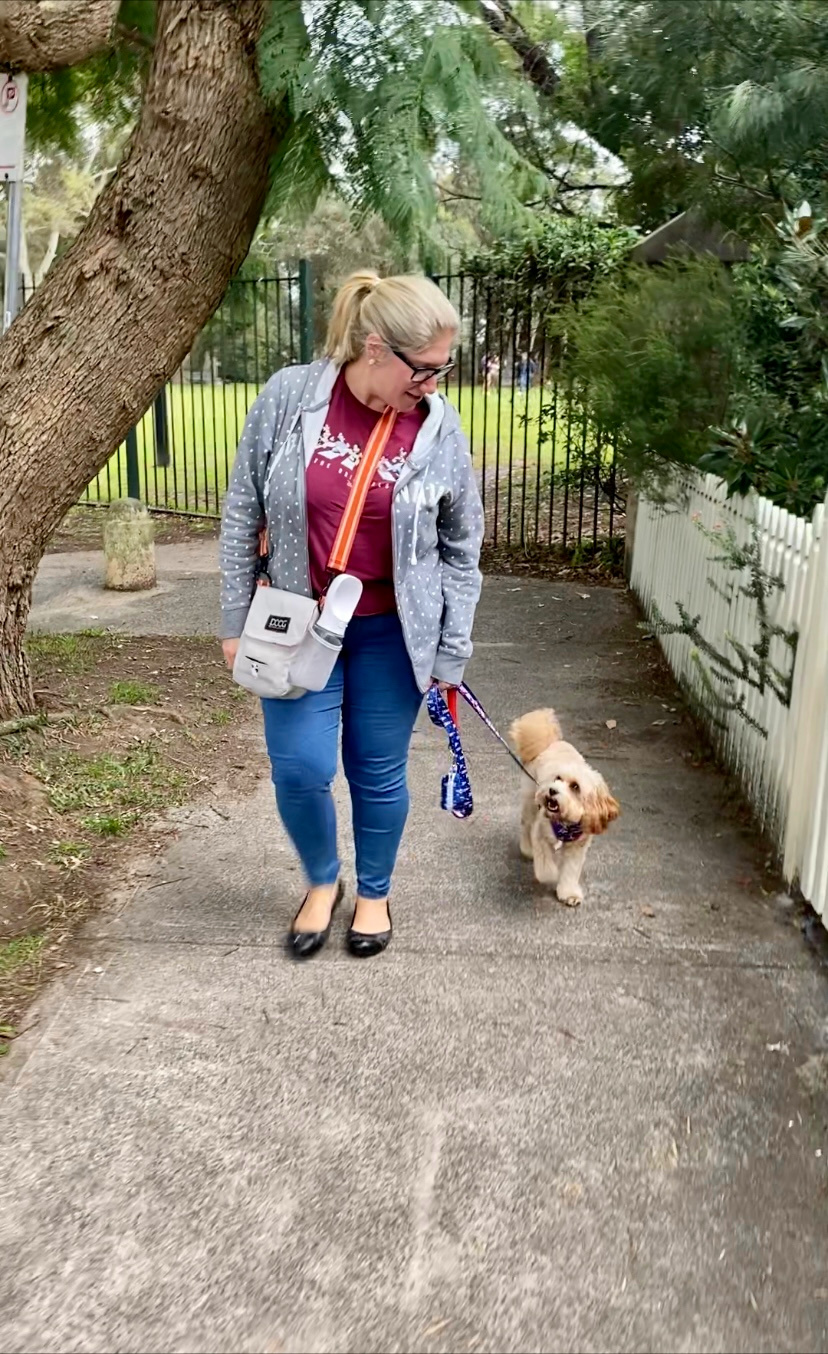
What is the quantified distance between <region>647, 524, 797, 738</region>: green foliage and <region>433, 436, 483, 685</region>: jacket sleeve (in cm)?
128

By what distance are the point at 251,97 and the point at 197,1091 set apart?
398 cm

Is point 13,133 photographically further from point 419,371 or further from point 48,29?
point 419,371

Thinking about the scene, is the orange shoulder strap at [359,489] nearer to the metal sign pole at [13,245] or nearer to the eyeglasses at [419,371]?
the eyeglasses at [419,371]

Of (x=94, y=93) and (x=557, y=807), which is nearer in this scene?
→ (x=557, y=807)

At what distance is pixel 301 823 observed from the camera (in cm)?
342

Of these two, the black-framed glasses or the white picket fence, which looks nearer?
the black-framed glasses

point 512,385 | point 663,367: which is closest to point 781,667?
point 663,367

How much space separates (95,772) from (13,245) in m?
2.33

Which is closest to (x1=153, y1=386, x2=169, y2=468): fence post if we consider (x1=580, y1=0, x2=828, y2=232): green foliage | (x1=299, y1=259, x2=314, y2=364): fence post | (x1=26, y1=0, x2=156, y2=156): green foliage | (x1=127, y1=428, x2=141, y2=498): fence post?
(x1=127, y1=428, x2=141, y2=498): fence post

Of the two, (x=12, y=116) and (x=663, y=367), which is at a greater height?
(x=12, y=116)

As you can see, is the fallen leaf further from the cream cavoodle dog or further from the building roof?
the building roof

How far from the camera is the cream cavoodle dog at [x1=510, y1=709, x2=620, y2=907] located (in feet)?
11.8

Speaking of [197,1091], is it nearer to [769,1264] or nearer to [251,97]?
[769,1264]

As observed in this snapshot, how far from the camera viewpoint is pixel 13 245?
4.95 metres
